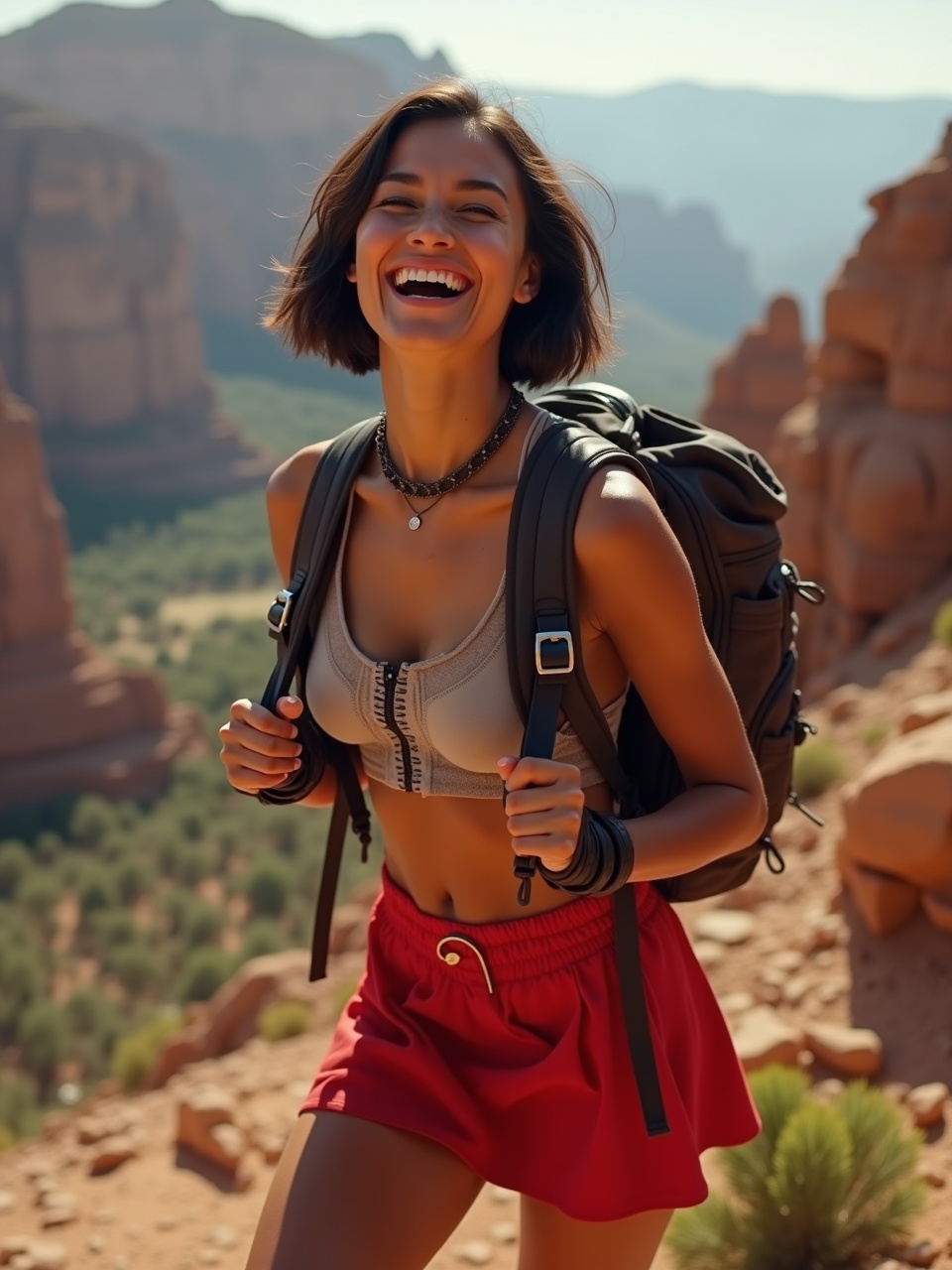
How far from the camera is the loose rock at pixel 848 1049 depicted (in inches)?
180

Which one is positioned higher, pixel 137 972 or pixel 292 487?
pixel 292 487

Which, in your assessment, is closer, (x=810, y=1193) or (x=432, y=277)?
(x=432, y=277)

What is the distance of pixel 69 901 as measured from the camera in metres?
20.8

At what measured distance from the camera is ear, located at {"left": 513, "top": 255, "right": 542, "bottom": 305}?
105 inches

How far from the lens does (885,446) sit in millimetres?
11633

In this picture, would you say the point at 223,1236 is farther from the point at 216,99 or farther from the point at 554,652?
the point at 216,99

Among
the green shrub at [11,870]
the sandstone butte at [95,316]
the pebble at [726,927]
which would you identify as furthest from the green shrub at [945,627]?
the sandstone butte at [95,316]

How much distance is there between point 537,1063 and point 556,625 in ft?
2.54

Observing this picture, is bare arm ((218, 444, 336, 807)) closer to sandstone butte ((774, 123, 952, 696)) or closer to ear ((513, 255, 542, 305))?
ear ((513, 255, 542, 305))

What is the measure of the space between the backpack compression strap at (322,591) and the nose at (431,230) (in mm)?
426

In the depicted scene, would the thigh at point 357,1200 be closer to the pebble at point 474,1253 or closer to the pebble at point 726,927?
the pebble at point 474,1253

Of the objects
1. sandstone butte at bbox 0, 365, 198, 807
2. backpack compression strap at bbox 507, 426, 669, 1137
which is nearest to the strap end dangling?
backpack compression strap at bbox 507, 426, 669, 1137

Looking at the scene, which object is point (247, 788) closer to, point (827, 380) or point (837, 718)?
point (837, 718)

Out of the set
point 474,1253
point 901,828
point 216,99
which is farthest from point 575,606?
point 216,99
